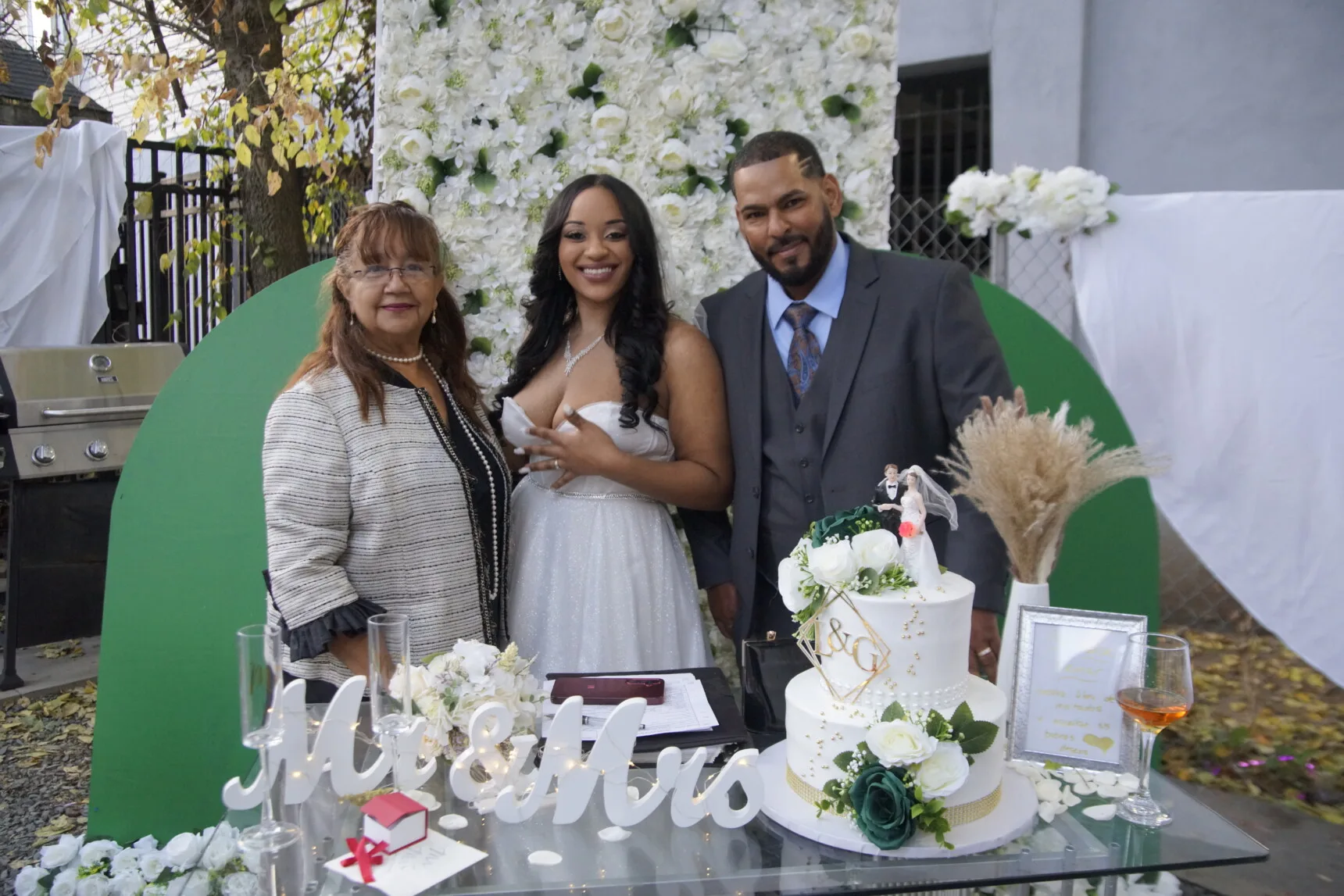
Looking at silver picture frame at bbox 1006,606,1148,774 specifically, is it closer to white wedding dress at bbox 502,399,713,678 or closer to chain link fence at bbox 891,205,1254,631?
white wedding dress at bbox 502,399,713,678

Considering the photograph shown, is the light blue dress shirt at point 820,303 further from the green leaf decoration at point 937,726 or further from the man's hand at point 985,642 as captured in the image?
the green leaf decoration at point 937,726

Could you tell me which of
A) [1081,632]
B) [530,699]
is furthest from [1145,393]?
[530,699]

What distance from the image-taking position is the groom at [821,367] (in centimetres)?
239

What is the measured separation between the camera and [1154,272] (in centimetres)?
363

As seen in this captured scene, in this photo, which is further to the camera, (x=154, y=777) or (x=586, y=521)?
(x=154, y=777)

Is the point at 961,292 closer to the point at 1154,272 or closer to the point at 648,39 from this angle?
the point at 648,39

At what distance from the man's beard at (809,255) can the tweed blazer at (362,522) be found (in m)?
0.87

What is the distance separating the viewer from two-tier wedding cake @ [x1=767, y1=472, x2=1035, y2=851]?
141 centimetres

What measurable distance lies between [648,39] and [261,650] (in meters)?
2.33

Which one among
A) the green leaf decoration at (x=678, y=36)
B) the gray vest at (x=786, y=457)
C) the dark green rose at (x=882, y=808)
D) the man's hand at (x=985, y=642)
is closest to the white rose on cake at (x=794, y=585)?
the dark green rose at (x=882, y=808)

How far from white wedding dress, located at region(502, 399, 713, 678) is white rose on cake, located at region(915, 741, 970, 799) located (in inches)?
47.1

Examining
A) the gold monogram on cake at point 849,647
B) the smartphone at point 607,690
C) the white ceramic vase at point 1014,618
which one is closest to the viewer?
the gold monogram on cake at point 849,647

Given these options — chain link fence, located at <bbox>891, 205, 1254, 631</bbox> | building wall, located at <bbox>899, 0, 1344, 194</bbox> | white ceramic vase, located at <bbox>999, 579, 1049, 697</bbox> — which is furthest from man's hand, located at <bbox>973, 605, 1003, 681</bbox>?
building wall, located at <bbox>899, 0, 1344, 194</bbox>

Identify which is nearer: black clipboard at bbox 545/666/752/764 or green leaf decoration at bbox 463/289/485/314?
black clipboard at bbox 545/666/752/764
